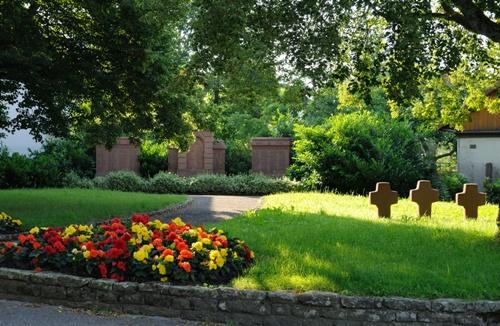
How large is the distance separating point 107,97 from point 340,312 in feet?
35.5

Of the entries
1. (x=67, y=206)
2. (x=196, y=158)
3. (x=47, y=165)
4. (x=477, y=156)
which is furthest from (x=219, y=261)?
(x=477, y=156)

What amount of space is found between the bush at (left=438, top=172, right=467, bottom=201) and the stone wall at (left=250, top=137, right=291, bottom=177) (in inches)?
256

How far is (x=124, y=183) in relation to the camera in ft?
78.1

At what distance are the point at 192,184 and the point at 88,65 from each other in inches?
409

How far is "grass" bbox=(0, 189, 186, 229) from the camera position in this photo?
1262 centimetres

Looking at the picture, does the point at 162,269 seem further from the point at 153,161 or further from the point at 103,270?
the point at 153,161

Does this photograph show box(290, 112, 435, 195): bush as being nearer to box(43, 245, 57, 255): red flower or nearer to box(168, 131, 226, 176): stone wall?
box(168, 131, 226, 176): stone wall

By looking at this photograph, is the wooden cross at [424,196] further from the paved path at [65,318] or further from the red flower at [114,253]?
the paved path at [65,318]

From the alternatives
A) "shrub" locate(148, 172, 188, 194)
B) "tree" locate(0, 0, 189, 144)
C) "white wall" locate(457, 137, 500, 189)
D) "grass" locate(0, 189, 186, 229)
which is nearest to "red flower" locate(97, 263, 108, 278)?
"grass" locate(0, 189, 186, 229)

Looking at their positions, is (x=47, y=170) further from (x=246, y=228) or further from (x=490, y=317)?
(x=490, y=317)

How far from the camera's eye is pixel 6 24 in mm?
12570

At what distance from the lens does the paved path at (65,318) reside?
6145 mm

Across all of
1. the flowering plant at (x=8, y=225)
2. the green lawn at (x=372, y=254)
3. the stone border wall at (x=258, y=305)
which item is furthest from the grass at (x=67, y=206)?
the stone border wall at (x=258, y=305)

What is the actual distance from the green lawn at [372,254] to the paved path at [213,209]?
5.61 feet
